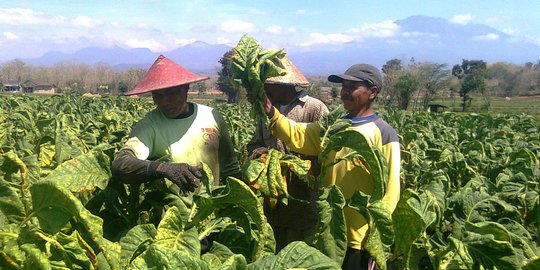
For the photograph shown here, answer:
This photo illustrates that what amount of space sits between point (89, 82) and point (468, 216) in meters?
107

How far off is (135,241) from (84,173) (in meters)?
0.60

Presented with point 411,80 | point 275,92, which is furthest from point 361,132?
point 411,80

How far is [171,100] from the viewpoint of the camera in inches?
111

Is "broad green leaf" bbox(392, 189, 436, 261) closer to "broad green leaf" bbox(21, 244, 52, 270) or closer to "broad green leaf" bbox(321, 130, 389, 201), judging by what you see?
"broad green leaf" bbox(321, 130, 389, 201)

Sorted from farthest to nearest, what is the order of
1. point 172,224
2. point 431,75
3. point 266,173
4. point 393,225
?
point 431,75 → point 266,173 → point 393,225 → point 172,224

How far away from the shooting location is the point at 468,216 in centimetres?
309

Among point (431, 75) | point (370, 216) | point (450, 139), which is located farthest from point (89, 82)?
point (370, 216)

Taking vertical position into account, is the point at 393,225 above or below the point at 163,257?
below

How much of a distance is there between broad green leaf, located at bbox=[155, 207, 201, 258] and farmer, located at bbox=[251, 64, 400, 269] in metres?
1.08

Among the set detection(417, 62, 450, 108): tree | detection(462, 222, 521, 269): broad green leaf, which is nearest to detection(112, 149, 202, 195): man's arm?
detection(462, 222, 521, 269): broad green leaf

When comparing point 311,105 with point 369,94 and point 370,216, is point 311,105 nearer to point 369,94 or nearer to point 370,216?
point 369,94

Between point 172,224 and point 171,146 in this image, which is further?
point 171,146

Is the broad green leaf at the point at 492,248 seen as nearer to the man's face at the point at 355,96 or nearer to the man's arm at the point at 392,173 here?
the man's arm at the point at 392,173

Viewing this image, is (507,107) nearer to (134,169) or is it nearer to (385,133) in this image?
(385,133)
